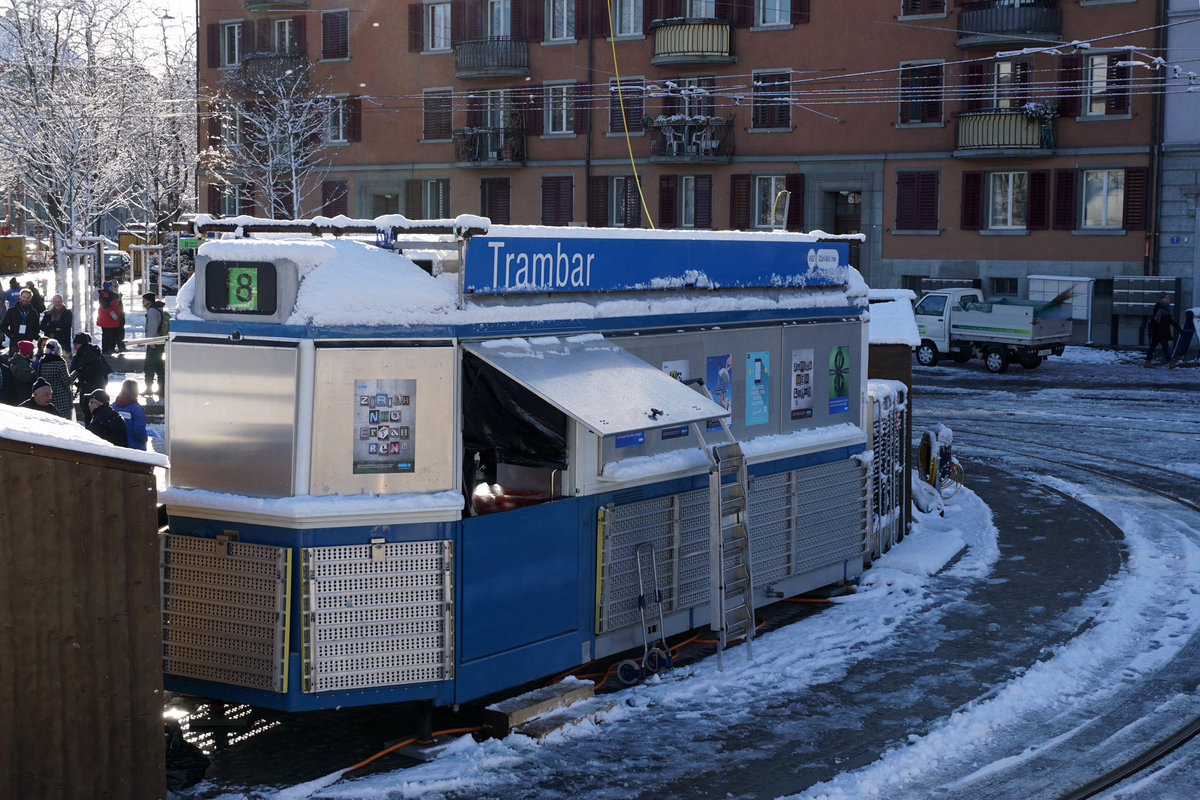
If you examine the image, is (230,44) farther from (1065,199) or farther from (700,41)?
(1065,199)

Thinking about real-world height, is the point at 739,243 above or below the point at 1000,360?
above

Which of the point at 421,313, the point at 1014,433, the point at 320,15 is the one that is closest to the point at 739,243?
the point at 421,313

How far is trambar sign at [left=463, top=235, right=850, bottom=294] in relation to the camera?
27.7 ft

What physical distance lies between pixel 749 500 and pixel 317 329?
4140 millimetres

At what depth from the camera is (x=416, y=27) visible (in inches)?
1932

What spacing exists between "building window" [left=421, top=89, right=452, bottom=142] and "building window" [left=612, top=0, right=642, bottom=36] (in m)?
6.79

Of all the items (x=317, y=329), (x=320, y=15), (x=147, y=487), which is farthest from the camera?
(x=320, y=15)

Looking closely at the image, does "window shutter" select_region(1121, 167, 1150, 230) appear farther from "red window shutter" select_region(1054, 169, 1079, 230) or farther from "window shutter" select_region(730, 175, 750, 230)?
"window shutter" select_region(730, 175, 750, 230)

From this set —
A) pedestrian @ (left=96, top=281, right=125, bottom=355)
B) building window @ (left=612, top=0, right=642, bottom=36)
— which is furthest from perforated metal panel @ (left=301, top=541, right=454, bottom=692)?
building window @ (left=612, top=0, right=642, bottom=36)

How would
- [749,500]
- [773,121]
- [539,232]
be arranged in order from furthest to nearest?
[773,121]
[749,500]
[539,232]

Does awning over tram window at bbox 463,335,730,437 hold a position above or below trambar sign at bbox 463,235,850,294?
below

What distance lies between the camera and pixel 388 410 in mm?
7992

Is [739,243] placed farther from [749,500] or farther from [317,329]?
[317,329]

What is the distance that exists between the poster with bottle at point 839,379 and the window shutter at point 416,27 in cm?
3982
